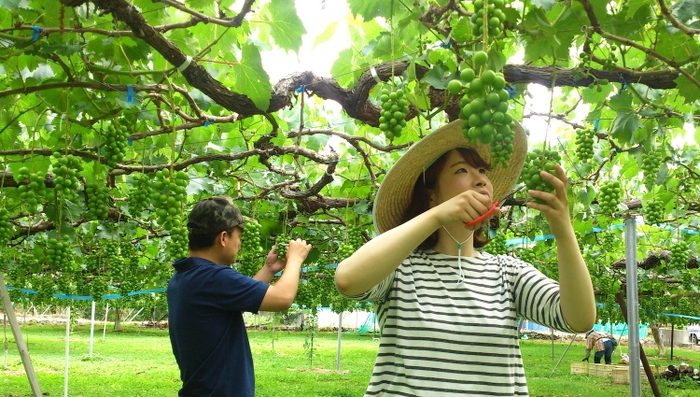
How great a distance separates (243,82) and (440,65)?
916mm

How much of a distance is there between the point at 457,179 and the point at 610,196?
2590mm

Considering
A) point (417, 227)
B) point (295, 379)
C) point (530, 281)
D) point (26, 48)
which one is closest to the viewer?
point (417, 227)

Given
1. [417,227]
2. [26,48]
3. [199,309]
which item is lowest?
[199,309]

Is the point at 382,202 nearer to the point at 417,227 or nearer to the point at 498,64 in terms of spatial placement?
the point at 417,227

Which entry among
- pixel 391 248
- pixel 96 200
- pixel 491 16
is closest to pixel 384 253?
pixel 391 248

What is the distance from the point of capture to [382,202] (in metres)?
1.99

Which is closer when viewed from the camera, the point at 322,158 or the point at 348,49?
the point at 348,49

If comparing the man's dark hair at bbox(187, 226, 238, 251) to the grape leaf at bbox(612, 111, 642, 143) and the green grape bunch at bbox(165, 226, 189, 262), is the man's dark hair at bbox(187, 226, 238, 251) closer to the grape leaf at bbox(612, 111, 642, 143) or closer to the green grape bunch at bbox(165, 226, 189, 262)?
the green grape bunch at bbox(165, 226, 189, 262)

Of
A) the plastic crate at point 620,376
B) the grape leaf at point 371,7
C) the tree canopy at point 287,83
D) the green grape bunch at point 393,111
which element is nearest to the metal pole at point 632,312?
the tree canopy at point 287,83

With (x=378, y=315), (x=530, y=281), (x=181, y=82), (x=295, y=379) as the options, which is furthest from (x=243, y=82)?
(x=295, y=379)

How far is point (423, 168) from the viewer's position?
192 cm

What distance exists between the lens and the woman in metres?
1.47

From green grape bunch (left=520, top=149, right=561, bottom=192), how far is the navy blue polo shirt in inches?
59.7

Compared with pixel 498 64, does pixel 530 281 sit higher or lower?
lower
